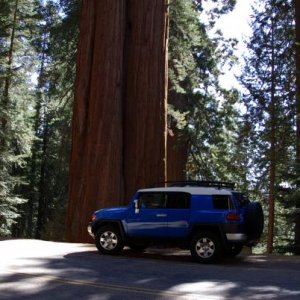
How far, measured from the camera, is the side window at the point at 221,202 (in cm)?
1187

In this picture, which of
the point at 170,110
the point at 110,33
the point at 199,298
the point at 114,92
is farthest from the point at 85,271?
the point at 170,110

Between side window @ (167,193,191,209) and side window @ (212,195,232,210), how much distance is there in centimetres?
62

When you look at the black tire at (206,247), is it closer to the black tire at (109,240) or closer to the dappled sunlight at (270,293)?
the black tire at (109,240)

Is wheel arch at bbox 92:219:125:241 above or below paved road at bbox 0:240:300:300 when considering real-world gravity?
above

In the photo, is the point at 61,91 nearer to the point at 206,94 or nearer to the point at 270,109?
the point at 206,94

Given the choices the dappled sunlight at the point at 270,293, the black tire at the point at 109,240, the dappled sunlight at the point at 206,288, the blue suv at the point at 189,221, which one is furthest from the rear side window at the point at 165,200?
the dappled sunlight at the point at 270,293

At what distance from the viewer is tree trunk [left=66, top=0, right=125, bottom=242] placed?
1761 cm

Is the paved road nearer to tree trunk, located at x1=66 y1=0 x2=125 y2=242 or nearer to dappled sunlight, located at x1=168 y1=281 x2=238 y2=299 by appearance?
dappled sunlight, located at x1=168 y1=281 x2=238 y2=299

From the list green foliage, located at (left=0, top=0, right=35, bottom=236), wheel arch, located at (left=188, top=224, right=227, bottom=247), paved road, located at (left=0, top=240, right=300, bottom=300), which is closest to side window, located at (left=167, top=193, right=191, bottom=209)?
wheel arch, located at (left=188, top=224, right=227, bottom=247)

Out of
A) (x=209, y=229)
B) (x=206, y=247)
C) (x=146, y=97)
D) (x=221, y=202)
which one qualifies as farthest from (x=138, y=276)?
(x=146, y=97)

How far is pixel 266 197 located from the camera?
115ft

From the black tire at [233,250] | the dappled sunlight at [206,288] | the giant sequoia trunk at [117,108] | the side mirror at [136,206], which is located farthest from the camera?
the giant sequoia trunk at [117,108]

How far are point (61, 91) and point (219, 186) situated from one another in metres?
13.8

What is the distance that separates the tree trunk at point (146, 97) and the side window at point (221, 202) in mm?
5882
